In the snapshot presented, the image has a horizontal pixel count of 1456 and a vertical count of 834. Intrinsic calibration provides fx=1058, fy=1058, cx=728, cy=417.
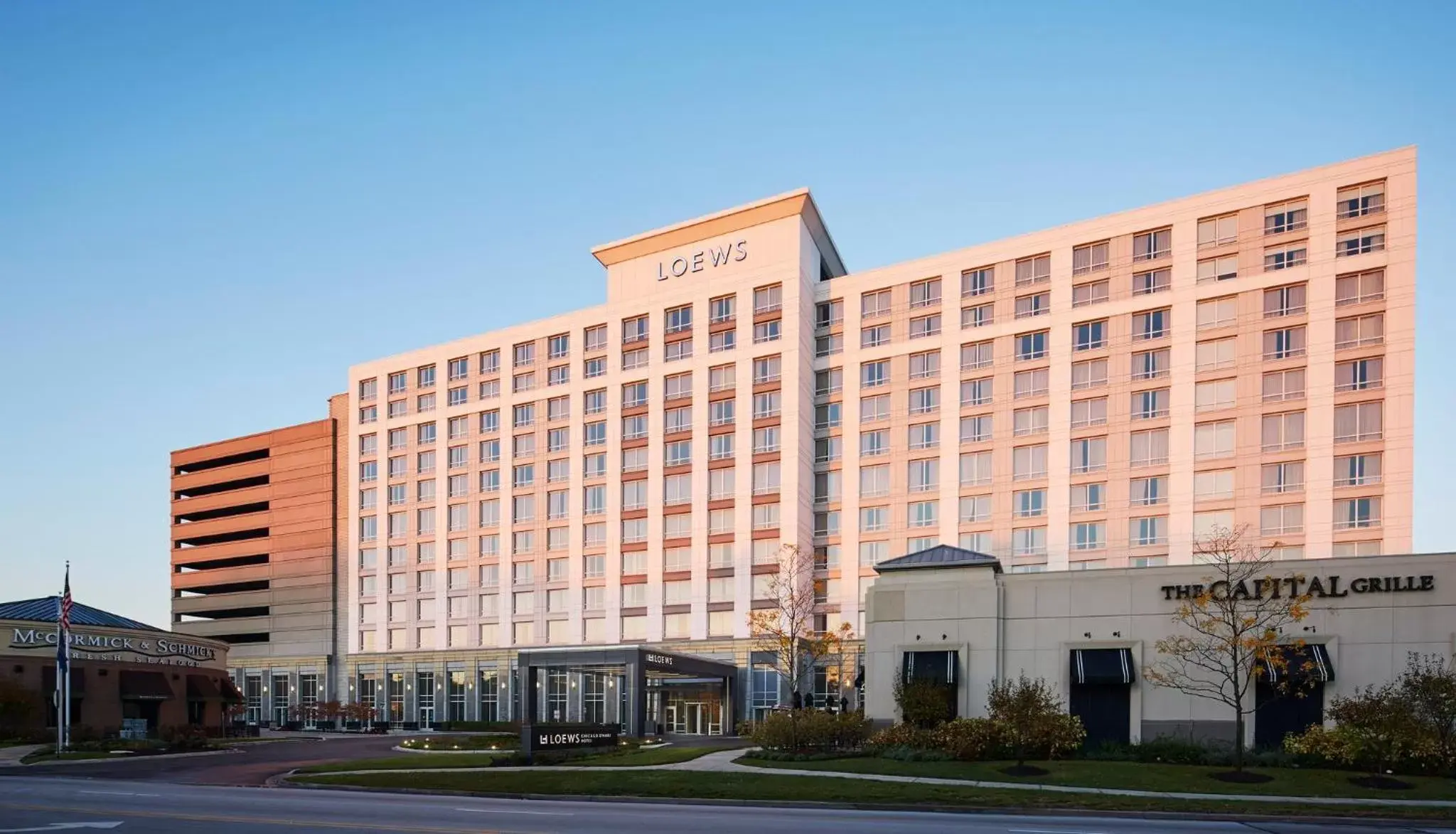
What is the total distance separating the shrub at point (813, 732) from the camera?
38125 mm

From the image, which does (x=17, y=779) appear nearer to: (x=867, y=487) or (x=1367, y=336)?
(x=867, y=487)

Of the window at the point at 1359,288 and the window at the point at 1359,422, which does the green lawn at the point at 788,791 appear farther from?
the window at the point at 1359,288

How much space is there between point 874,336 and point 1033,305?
479 inches

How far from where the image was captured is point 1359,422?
209 feet

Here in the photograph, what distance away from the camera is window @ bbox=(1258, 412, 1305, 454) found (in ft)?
214

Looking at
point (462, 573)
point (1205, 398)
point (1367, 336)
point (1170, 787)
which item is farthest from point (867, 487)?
point (1170, 787)

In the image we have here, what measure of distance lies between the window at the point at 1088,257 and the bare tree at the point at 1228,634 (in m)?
38.6

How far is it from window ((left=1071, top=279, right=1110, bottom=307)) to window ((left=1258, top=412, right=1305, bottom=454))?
13.1 m

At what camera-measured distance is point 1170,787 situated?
27.4 meters

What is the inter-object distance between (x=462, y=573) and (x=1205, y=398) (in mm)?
63659

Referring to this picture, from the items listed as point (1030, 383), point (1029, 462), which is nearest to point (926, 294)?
point (1030, 383)

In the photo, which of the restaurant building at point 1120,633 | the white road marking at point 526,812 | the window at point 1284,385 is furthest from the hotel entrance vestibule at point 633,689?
the window at point 1284,385

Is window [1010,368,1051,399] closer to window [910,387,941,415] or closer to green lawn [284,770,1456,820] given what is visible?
window [910,387,941,415]

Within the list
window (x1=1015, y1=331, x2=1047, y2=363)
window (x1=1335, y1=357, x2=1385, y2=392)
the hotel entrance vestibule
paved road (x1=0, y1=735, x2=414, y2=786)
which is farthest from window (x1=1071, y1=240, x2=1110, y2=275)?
paved road (x1=0, y1=735, x2=414, y2=786)
